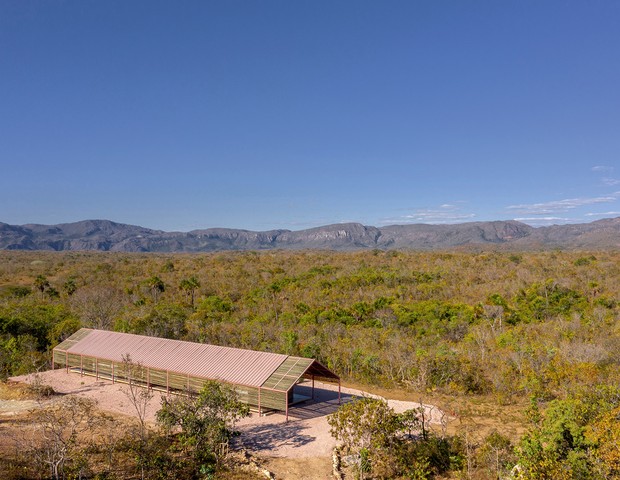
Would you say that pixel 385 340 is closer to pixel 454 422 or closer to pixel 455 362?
pixel 455 362

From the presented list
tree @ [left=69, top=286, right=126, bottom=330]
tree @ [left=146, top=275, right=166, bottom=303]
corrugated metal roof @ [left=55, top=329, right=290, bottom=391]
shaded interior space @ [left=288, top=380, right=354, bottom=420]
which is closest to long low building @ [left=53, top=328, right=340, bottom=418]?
corrugated metal roof @ [left=55, top=329, right=290, bottom=391]

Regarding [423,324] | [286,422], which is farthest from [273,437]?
[423,324]

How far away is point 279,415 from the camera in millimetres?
18922

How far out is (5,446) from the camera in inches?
591

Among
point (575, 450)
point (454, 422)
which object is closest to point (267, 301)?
point (454, 422)

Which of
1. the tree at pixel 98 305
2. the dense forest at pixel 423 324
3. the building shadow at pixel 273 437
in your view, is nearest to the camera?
the dense forest at pixel 423 324

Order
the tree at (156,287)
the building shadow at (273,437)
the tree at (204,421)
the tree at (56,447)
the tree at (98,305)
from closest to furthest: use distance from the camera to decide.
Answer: the tree at (56,447) → the tree at (204,421) → the building shadow at (273,437) → the tree at (98,305) → the tree at (156,287)

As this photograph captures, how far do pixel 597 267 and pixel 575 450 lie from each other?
45.9 m

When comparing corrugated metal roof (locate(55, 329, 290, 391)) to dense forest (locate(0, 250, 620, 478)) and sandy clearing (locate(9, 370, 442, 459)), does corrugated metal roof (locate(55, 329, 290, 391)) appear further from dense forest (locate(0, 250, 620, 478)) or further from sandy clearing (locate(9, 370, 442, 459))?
dense forest (locate(0, 250, 620, 478))

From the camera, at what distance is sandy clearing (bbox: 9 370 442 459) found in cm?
1587

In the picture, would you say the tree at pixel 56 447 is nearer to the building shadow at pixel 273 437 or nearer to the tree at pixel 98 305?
the building shadow at pixel 273 437

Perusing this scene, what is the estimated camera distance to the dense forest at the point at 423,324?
14000 mm

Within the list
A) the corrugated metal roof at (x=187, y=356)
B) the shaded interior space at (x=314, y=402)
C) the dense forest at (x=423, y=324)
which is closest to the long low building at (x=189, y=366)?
the corrugated metal roof at (x=187, y=356)

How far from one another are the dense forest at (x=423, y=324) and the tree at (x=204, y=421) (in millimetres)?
7186
